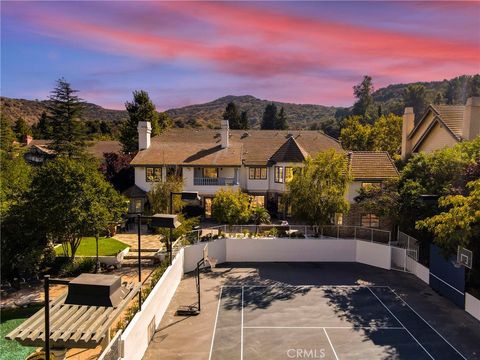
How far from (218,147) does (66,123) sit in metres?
21.2

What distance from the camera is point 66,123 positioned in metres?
50.5

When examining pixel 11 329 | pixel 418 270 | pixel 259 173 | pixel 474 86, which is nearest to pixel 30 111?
pixel 259 173

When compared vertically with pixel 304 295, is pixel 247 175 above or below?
above

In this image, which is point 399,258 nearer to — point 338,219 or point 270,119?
point 338,219

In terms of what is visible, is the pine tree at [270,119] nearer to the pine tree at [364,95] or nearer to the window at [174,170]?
the pine tree at [364,95]

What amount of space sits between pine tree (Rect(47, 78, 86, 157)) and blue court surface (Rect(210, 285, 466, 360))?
1374 inches

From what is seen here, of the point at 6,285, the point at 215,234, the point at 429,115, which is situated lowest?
the point at 6,285

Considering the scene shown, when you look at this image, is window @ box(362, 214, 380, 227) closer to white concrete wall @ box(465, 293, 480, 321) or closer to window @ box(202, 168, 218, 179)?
white concrete wall @ box(465, 293, 480, 321)

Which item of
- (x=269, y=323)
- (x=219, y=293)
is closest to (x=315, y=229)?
(x=219, y=293)

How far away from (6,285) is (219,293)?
13.9 m

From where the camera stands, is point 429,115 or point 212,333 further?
point 429,115

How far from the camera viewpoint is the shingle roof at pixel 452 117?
104ft

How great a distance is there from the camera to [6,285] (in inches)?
999

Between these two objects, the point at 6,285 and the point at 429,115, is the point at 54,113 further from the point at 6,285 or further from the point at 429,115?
the point at 429,115
